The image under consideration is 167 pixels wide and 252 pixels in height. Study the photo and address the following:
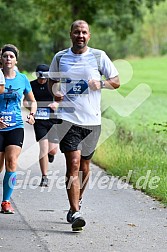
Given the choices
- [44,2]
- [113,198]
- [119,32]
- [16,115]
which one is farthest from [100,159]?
[119,32]

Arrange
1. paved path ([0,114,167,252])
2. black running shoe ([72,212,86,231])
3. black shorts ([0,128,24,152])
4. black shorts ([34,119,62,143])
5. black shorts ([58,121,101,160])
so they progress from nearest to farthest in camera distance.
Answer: paved path ([0,114,167,252]) < black running shoe ([72,212,86,231]) < black shorts ([58,121,101,160]) < black shorts ([0,128,24,152]) < black shorts ([34,119,62,143])

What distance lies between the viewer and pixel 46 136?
461 inches

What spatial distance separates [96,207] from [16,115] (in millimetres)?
1664

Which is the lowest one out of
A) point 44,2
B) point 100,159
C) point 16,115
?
point 100,159

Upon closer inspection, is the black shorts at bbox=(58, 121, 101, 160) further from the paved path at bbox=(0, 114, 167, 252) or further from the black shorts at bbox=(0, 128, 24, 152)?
the paved path at bbox=(0, 114, 167, 252)

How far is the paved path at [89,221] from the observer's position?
7.50 metres

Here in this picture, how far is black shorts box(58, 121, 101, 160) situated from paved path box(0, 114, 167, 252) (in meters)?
0.86

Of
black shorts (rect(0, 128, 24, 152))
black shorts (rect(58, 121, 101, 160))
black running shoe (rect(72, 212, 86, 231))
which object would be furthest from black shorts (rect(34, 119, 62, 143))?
black running shoe (rect(72, 212, 86, 231))

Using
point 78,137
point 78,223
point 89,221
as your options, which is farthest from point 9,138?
point 78,223

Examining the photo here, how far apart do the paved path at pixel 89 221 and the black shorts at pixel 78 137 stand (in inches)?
33.7

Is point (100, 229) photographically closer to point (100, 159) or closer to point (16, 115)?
point (16, 115)

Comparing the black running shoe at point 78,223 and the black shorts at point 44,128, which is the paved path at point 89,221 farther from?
the black shorts at point 44,128

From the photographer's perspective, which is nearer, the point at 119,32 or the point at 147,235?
the point at 147,235

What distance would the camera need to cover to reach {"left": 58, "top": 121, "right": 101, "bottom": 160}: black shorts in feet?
27.2
